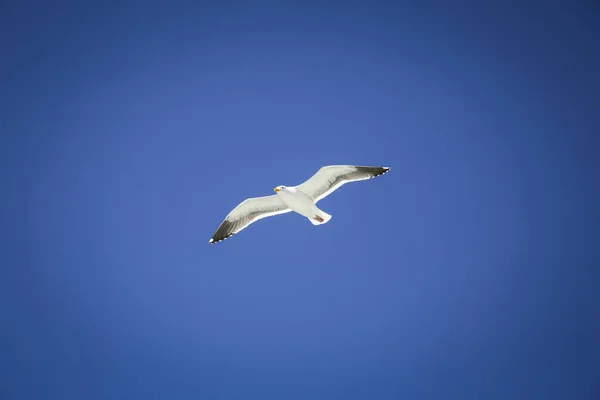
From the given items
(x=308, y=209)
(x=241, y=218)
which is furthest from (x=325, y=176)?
(x=241, y=218)

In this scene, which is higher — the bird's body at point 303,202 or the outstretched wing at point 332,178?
the outstretched wing at point 332,178

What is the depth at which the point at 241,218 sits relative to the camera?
10109 mm

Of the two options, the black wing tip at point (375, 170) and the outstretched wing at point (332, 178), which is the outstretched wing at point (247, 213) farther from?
the black wing tip at point (375, 170)

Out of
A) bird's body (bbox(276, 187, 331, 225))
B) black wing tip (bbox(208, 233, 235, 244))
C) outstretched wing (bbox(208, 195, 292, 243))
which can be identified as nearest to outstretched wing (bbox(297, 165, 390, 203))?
bird's body (bbox(276, 187, 331, 225))

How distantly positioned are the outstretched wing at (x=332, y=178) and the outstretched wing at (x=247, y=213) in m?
0.75

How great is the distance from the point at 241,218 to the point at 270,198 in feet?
2.34

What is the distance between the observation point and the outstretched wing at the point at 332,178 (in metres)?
9.27

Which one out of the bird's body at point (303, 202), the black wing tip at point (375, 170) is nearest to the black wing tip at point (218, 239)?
the bird's body at point (303, 202)

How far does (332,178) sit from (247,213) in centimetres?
183

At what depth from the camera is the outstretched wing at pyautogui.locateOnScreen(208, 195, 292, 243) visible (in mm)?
9969

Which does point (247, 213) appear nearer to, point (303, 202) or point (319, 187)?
point (303, 202)

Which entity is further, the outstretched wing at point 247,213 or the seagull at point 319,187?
the outstretched wing at point 247,213

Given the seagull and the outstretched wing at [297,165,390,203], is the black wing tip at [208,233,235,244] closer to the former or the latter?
the seagull
